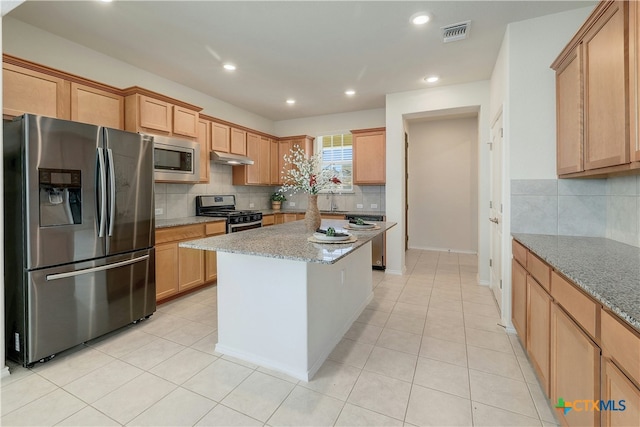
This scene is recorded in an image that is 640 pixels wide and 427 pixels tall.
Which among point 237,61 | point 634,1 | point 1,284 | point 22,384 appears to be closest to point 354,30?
point 237,61

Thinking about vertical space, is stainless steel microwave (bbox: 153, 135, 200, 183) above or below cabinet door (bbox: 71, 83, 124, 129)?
below

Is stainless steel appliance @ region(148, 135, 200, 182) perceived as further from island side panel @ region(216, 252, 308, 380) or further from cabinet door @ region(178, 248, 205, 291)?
island side panel @ region(216, 252, 308, 380)

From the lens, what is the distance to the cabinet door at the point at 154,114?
10.4 ft

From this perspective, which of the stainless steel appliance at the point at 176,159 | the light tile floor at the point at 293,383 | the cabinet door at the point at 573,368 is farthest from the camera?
the stainless steel appliance at the point at 176,159

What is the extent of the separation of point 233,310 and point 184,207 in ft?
7.94

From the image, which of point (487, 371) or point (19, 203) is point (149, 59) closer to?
point (19, 203)

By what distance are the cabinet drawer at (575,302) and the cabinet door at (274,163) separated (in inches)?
188

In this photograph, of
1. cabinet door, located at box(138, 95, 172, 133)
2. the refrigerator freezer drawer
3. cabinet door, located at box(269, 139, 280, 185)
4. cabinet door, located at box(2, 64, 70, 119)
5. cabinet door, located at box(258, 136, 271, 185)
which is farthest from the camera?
cabinet door, located at box(269, 139, 280, 185)

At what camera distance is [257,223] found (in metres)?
4.61

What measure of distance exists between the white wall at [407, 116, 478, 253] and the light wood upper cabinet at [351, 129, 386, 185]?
5.91 feet

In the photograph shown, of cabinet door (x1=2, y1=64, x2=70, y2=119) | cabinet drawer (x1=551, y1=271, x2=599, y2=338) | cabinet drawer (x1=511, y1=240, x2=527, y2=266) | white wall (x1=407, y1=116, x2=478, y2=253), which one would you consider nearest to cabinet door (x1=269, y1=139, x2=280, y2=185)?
white wall (x1=407, y1=116, x2=478, y2=253)

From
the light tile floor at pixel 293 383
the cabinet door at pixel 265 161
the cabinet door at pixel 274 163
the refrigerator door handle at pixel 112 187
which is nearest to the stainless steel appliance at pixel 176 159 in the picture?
the refrigerator door handle at pixel 112 187

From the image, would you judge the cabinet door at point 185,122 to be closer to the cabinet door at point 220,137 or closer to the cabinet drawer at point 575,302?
the cabinet door at point 220,137

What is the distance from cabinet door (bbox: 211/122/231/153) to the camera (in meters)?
4.29
